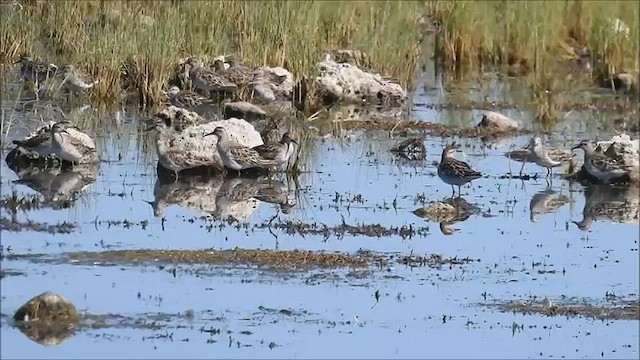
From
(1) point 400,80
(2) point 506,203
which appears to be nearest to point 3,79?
(1) point 400,80

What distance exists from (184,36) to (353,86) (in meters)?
2.52

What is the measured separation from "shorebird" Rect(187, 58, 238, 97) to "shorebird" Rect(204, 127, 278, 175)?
4661 mm

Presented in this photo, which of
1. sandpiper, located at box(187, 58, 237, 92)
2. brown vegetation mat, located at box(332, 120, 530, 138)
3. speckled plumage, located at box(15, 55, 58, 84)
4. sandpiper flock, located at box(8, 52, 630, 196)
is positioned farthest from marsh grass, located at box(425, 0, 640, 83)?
speckled plumage, located at box(15, 55, 58, 84)

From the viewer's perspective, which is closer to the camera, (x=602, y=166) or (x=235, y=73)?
(x=602, y=166)

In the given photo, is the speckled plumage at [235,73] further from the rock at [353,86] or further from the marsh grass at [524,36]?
the marsh grass at [524,36]

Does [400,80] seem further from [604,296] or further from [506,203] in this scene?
[604,296]

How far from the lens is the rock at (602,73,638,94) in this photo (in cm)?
2488

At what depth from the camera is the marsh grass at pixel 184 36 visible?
1977 cm

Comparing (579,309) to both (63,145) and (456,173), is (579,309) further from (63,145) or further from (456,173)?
Answer: (63,145)

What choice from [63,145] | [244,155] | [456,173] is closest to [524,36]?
[456,173]

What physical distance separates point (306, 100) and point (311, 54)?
82 cm

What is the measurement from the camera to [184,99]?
1989 centimetres

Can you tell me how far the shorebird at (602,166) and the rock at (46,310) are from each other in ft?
27.1

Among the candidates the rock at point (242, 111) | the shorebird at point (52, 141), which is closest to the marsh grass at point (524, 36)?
the rock at point (242, 111)
